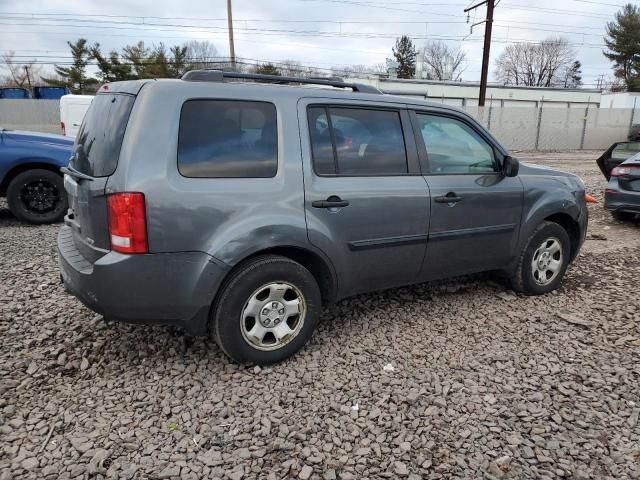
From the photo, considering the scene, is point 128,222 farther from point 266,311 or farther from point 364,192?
point 364,192

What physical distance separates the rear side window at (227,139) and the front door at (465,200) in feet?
4.15

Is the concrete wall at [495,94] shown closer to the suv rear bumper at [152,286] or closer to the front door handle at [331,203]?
the front door handle at [331,203]

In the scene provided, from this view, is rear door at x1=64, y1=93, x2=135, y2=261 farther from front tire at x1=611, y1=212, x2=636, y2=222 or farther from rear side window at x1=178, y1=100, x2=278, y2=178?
front tire at x1=611, y1=212, x2=636, y2=222

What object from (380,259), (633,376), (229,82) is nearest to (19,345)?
(229,82)

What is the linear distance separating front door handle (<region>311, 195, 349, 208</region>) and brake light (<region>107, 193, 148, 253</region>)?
3.45ft

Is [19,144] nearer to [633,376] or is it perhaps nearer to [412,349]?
[412,349]

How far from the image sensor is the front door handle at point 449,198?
3693mm

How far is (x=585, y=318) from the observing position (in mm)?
4090

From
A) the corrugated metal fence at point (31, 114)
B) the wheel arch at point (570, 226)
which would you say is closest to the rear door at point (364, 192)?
the wheel arch at point (570, 226)

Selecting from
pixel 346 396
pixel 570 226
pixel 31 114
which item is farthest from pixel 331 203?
pixel 31 114

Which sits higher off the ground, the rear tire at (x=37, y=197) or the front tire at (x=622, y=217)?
the rear tire at (x=37, y=197)

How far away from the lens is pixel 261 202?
117 inches

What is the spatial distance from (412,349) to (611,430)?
128cm

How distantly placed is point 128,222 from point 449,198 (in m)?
2.31
